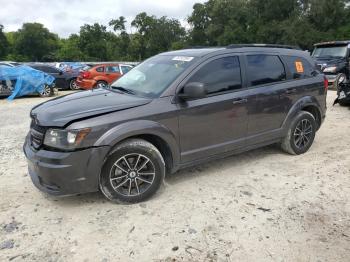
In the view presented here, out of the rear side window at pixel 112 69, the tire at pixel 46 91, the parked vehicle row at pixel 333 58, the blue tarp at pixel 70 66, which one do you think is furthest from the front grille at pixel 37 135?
the blue tarp at pixel 70 66

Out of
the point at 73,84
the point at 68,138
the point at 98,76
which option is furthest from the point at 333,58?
the point at 68,138

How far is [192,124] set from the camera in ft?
14.7

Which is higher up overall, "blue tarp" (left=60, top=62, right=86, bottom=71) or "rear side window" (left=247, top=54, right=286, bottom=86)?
"rear side window" (left=247, top=54, right=286, bottom=86)

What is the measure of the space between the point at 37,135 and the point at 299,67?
13.3 ft

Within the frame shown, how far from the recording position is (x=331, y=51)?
1527 centimetres

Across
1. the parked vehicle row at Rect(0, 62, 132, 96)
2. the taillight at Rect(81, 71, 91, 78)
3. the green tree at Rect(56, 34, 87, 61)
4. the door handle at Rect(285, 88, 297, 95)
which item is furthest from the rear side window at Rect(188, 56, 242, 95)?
the green tree at Rect(56, 34, 87, 61)

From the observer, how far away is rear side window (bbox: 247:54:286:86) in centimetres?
508

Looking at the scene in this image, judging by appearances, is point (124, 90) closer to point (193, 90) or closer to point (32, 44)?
point (193, 90)

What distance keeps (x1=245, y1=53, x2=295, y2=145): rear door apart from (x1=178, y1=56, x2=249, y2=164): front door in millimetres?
190

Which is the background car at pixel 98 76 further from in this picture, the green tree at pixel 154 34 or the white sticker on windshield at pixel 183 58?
the green tree at pixel 154 34

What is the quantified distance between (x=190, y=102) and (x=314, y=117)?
8.66 feet

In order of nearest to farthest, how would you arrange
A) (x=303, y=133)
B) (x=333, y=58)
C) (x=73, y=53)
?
(x=303, y=133) < (x=333, y=58) < (x=73, y=53)

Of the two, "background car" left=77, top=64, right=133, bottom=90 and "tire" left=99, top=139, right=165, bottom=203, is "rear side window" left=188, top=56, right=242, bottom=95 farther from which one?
"background car" left=77, top=64, right=133, bottom=90

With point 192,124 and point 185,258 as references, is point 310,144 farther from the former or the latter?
point 185,258
